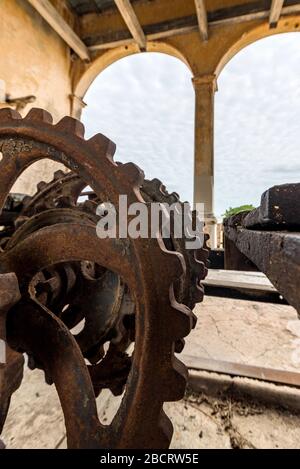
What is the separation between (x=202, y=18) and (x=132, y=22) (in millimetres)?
1448

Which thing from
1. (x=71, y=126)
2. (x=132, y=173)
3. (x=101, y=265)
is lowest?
(x=101, y=265)

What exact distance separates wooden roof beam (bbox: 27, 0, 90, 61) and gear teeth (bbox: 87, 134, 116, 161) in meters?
6.25

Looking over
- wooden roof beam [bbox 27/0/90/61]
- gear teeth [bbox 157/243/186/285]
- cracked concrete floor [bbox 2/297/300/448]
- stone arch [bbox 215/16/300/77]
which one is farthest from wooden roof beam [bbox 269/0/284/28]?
gear teeth [bbox 157/243/186/285]

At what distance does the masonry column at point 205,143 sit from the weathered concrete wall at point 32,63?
3215mm

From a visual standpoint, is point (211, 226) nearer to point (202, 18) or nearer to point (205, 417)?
point (202, 18)

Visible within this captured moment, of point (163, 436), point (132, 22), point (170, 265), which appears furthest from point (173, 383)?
point (132, 22)

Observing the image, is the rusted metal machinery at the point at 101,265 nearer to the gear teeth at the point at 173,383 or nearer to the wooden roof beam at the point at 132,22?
the gear teeth at the point at 173,383

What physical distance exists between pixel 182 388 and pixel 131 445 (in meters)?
0.15

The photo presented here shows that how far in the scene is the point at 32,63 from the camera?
5348 millimetres

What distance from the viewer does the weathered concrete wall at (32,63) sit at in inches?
186

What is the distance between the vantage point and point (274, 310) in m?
2.39

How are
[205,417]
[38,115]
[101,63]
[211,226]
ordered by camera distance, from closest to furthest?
[38,115] → [205,417] → [211,226] → [101,63]
